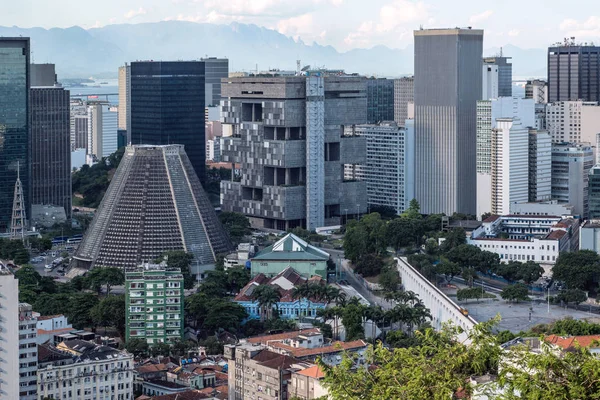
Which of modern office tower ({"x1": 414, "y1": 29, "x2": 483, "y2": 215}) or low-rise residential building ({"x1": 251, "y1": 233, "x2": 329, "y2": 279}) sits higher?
modern office tower ({"x1": 414, "y1": 29, "x2": 483, "y2": 215})

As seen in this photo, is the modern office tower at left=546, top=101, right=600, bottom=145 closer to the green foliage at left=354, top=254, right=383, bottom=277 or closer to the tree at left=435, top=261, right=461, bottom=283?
the green foliage at left=354, top=254, right=383, bottom=277

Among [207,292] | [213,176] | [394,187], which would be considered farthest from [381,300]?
[213,176]

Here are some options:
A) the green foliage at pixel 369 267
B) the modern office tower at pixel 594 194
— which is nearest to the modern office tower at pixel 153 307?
the green foliage at pixel 369 267

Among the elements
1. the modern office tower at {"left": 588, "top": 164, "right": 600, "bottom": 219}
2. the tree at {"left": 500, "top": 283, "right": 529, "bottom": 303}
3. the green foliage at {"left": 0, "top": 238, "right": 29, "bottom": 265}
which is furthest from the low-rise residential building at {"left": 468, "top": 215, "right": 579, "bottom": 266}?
the green foliage at {"left": 0, "top": 238, "right": 29, "bottom": 265}

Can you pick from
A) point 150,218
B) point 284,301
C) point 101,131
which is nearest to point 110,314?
point 284,301

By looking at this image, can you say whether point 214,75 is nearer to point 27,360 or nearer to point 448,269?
point 448,269

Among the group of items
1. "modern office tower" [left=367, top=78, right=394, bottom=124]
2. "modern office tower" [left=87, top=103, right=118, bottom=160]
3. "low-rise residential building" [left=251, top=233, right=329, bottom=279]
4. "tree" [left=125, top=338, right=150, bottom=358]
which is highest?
"modern office tower" [left=367, top=78, right=394, bottom=124]
